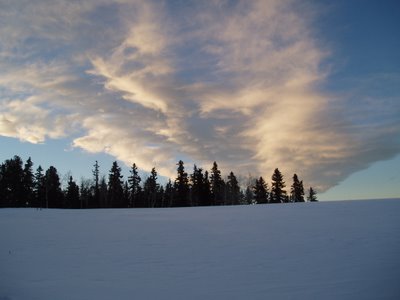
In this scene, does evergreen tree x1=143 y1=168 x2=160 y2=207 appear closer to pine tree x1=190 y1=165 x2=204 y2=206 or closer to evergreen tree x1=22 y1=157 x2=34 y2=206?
pine tree x1=190 y1=165 x2=204 y2=206

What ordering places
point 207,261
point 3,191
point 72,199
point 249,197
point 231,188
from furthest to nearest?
1. point 249,197
2. point 231,188
3. point 72,199
4. point 3,191
5. point 207,261

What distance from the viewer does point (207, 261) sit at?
587 inches

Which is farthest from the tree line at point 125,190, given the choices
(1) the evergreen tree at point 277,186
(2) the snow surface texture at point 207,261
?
(2) the snow surface texture at point 207,261

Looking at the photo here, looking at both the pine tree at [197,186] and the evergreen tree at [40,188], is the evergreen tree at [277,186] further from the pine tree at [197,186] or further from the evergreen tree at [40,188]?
the evergreen tree at [40,188]

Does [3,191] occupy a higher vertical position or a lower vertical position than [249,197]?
higher

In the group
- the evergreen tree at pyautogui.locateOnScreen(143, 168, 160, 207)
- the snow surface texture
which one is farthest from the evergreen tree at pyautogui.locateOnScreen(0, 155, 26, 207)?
the snow surface texture

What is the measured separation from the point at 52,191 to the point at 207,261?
3169 inches

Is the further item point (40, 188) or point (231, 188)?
point (231, 188)

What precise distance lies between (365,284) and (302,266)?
3212 mm

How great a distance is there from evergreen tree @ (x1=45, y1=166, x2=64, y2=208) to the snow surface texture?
64.6 metres

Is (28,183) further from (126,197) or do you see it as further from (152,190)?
→ (152,190)

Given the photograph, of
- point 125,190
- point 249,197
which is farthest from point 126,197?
point 249,197

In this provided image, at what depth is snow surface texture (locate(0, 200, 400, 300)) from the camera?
35.6 ft

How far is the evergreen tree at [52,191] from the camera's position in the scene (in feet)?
274
